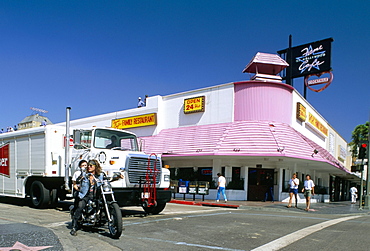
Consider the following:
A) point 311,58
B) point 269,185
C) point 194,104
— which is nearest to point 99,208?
point 269,185

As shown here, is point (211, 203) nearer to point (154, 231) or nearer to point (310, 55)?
point (154, 231)

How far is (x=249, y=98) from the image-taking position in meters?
23.1

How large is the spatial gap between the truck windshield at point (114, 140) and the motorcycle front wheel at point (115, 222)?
4.38m

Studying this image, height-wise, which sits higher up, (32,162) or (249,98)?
(249,98)

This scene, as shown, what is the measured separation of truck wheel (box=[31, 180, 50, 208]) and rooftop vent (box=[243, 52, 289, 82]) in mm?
18050

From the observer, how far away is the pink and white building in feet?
71.6

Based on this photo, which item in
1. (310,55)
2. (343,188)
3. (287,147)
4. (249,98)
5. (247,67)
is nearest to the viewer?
(287,147)

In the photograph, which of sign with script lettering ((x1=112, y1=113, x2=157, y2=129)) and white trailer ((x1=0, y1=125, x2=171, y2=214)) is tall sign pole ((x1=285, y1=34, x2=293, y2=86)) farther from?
white trailer ((x1=0, y1=125, x2=171, y2=214))

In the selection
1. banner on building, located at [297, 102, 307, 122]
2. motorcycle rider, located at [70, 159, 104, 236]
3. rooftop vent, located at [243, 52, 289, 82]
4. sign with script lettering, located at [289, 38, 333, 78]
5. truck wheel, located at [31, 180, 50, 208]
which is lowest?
truck wheel, located at [31, 180, 50, 208]

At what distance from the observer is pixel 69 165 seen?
12.2m

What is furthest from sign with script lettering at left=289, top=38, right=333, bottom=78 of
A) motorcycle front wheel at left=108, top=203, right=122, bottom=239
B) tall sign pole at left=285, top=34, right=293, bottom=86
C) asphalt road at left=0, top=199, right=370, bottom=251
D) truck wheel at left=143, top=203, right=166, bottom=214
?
motorcycle front wheel at left=108, top=203, right=122, bottom=239

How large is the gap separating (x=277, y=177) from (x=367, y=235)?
14043 millimetres

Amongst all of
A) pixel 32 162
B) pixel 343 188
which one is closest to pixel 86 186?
pixel 32 162

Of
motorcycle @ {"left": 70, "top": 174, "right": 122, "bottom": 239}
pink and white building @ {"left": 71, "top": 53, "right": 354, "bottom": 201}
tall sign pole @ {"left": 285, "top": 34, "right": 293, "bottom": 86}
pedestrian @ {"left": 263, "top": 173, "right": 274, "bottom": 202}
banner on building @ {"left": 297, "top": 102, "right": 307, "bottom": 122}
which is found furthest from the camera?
tall sign pole @ {"left": 285, "top": 34, "right": 293, "bottom": 86}
